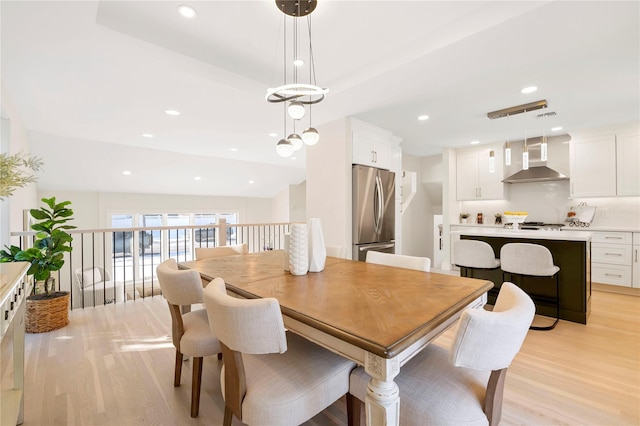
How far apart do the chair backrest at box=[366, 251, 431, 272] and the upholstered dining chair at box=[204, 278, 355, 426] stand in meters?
0.96

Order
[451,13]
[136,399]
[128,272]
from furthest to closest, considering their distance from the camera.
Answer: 1. [128,272]
2. [451,13]
3. [136,399]

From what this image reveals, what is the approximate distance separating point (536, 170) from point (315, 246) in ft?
15.8

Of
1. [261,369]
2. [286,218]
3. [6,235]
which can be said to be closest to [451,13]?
[261,369]

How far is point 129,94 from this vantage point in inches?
116

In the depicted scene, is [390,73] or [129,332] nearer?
[390,73]

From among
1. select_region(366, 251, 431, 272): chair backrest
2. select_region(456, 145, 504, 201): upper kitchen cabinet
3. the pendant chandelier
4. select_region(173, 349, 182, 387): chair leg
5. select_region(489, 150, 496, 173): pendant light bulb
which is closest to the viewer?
the pendant chandelier

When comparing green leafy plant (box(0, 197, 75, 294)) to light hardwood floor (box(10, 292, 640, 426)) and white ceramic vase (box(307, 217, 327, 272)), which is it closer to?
light hardwood floor (box(10, 292, 640, 426))

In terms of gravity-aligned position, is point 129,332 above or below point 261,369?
below

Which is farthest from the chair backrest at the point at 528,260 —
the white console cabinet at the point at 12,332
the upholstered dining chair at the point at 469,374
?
the white console cabinet at the point at 12,332

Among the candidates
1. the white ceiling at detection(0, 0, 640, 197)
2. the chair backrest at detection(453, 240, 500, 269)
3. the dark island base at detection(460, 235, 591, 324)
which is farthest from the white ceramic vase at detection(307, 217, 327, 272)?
the dark island base at detection(460, 235, 591, 324)

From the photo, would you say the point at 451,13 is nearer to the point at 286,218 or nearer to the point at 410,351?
the point at 410,351

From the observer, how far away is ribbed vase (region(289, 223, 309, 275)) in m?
1.78

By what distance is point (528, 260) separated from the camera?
2.77 metres

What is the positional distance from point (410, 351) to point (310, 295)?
1.67 feet
